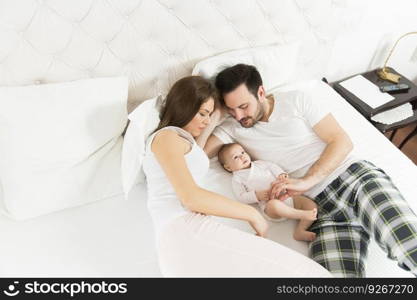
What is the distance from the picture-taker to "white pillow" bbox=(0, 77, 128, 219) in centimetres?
130

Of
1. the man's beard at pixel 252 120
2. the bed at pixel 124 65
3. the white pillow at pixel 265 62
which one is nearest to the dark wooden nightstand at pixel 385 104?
the bed at pixel 124 65

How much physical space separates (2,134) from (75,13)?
21.0 inches

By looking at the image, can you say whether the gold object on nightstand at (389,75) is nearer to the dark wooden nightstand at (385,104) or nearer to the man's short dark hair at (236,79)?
the dark wooden nightstand at (385,104)

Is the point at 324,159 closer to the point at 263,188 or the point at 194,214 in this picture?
the point at 263,188

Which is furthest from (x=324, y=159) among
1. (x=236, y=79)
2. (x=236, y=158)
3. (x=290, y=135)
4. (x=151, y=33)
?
(x=151, y=33)

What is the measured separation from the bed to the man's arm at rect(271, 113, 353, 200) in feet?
0.50

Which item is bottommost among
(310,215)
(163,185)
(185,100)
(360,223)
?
(360,223)

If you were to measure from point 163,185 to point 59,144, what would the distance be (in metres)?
0.44

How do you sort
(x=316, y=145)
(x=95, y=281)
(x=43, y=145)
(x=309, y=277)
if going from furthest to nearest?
(x=316, y=145)
(x=43, y=145)
(x=95, y=281)
(x=309, y=277)

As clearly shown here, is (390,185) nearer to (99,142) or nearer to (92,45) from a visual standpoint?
(99,142)

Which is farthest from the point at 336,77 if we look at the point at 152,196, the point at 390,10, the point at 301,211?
the point at 152,196

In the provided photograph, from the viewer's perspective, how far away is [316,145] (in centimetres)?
161

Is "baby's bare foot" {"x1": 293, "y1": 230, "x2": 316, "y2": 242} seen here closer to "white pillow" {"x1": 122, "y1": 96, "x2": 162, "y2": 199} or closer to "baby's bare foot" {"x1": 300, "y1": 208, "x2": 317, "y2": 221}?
"baby's bare foot" {"x1": 300, "y1": 208, "x2": 317, "y2": 221}

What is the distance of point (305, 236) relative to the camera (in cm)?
135
